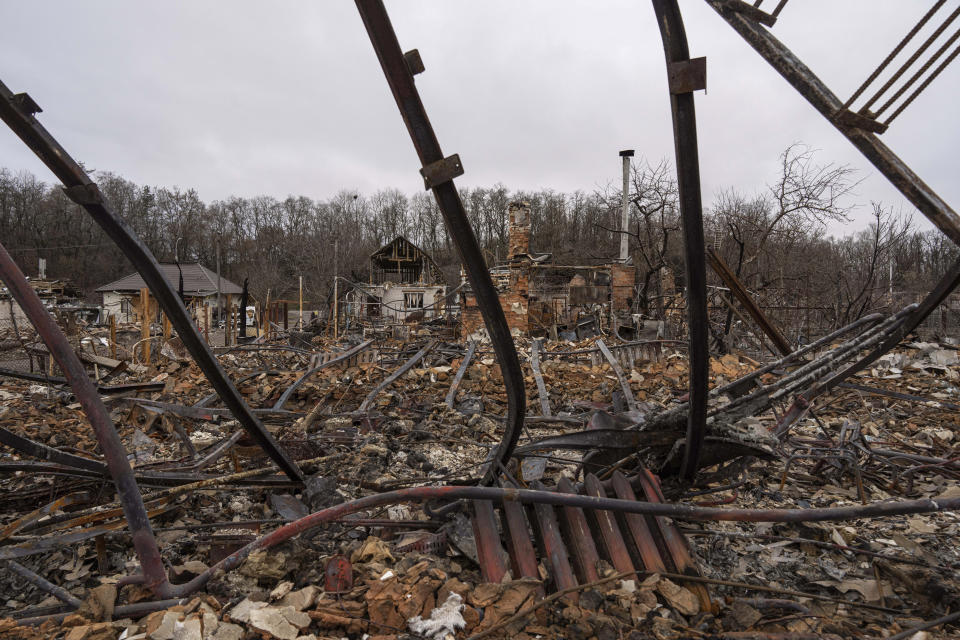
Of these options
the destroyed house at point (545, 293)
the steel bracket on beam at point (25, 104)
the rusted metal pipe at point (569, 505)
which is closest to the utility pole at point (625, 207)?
the destroyed house at point (545, 293)

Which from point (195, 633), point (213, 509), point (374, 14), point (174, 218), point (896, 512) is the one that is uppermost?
point (174, 218)

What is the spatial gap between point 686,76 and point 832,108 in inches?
70.5

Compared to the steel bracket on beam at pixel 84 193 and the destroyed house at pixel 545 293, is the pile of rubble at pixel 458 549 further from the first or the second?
the destroyed house at pixel 545 293

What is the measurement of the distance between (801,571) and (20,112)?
14.8 ft

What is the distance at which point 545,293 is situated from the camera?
18.4 m

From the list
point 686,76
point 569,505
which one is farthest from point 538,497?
point 686,76

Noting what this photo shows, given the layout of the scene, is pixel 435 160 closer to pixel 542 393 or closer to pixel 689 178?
pixel 689 178

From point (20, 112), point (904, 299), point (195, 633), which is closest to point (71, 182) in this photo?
point (20, 112)

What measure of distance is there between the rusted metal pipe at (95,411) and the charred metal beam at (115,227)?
45 cm

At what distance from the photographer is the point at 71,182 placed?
2174 mm

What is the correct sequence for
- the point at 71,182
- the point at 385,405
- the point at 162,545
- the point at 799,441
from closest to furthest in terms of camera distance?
the point at 71,182
the point at 162,545
the point at 799,441
the point at 385,405

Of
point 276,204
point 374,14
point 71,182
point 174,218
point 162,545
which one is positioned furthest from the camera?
point 276,204

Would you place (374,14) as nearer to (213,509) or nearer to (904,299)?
(213,509)

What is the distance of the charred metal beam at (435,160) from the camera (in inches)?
59.8
